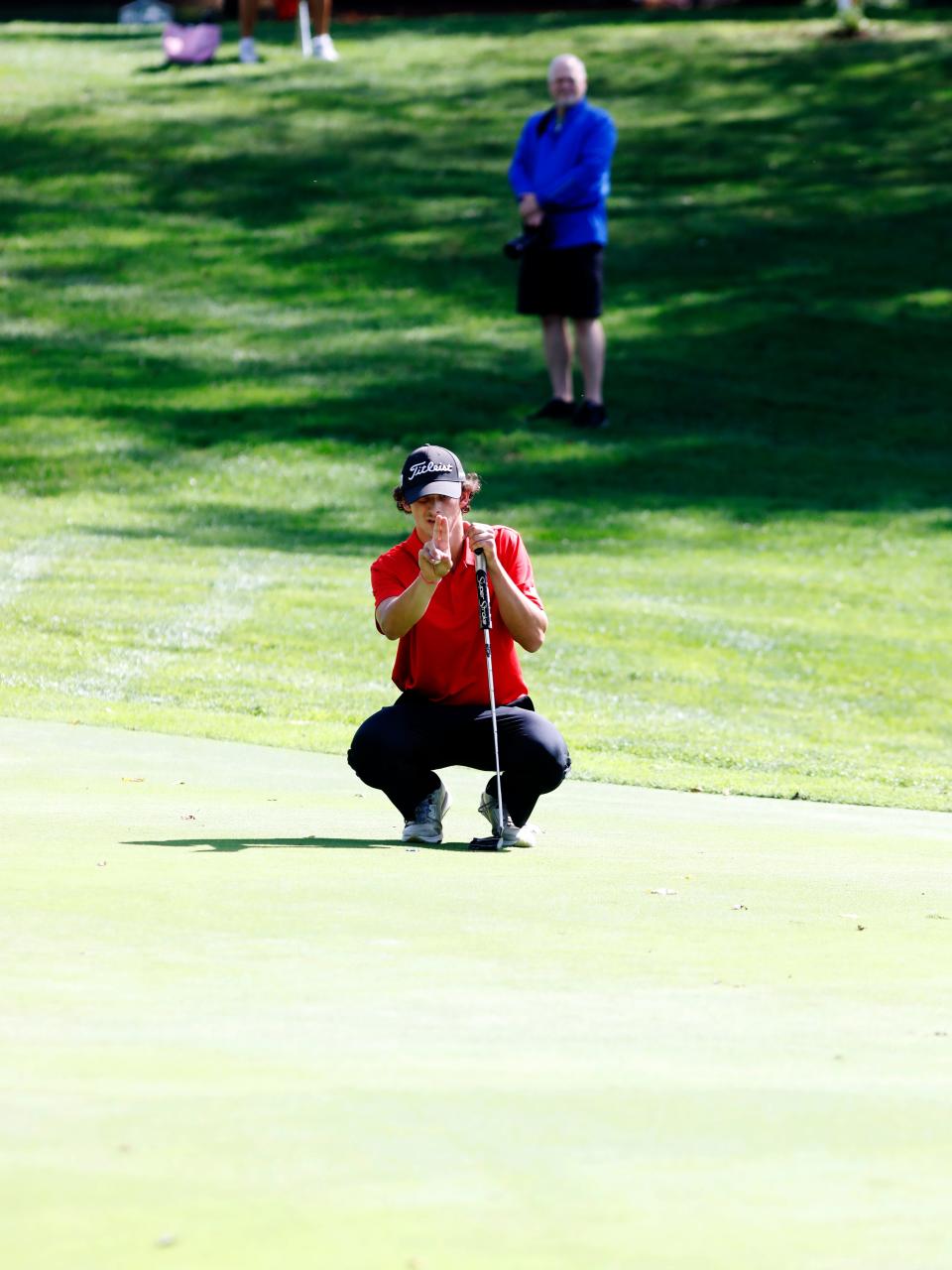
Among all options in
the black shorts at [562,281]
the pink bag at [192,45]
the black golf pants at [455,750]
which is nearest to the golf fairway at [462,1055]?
the black golf pants at [455,750]

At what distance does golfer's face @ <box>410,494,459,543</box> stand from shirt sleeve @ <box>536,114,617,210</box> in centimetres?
1186

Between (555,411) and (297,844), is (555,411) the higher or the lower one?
the lower one

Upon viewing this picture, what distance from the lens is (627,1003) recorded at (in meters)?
4.37

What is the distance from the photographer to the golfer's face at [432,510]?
6551 millimetres

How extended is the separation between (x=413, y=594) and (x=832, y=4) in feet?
116

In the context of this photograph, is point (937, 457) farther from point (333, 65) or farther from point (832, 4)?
point (832, 4)

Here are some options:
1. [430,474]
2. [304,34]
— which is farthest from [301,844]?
[304,34]

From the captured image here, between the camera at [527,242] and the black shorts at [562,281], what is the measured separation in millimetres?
110

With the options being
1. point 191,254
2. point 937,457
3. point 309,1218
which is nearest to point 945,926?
point 309,1218

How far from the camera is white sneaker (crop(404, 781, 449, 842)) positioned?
272 inches

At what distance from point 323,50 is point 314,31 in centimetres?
125

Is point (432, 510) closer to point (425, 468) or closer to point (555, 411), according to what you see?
point (425, 468)

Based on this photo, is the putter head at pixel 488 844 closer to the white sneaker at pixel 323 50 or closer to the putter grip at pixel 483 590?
the putter grip at pixel 483 590

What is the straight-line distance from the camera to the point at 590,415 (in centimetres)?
1983
